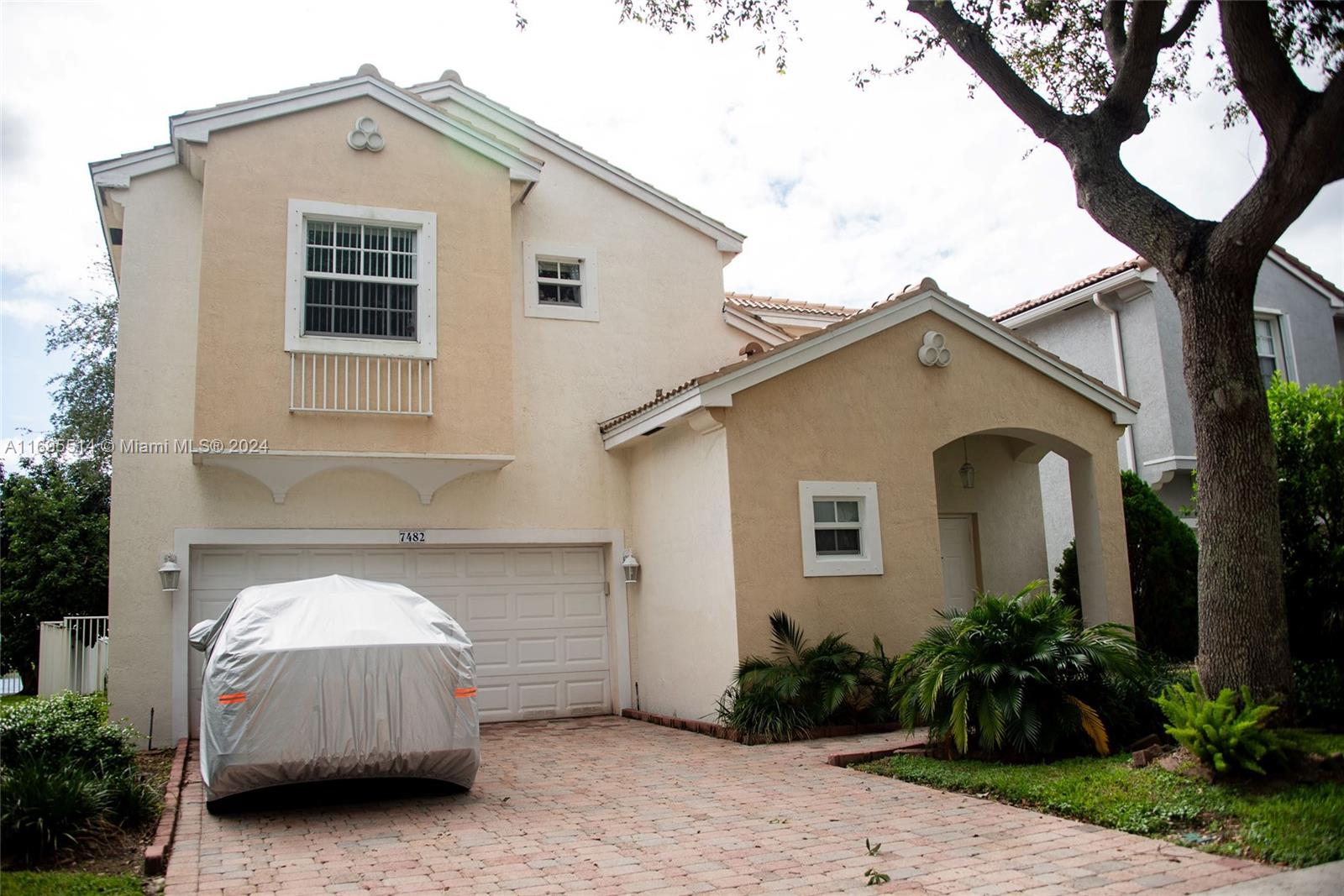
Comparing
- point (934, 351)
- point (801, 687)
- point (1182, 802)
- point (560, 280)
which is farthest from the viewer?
point (560, 280)

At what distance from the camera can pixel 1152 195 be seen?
8320 millimetres

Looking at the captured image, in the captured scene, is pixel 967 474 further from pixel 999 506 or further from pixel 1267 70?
pixel 1267 70

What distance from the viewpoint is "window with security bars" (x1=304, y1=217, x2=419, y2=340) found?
1218 cm

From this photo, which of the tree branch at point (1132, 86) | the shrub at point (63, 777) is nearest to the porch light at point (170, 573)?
the shrub at point (63, 777)

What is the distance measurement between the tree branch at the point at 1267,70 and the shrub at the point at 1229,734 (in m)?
3.94

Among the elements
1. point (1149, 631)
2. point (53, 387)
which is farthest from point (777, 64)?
point (53, 387)

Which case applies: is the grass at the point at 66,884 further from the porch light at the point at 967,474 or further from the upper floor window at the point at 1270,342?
the upper floor window at the point at 1270,342

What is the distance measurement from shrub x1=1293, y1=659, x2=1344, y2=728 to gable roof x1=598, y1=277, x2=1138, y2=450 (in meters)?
4.99

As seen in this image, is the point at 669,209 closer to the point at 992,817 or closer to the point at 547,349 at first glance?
the point at 547,349

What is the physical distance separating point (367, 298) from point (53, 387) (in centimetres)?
1707

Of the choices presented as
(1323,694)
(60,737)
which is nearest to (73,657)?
(60,737)

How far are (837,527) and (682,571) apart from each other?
192cm

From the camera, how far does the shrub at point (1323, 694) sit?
909 centimetres

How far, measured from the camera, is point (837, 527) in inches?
474
